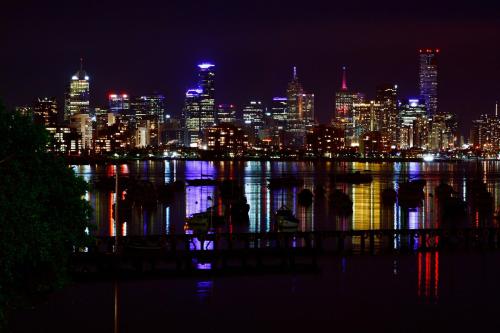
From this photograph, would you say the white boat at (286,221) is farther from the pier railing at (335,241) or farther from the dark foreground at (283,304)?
the dark foreground at (283,304)

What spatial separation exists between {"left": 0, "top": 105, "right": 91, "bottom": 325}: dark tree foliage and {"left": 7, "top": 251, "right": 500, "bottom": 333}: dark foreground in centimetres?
866

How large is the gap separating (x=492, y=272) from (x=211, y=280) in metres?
16.6

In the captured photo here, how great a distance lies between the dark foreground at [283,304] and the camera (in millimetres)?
32156

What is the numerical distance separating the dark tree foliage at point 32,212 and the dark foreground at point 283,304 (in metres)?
8.66

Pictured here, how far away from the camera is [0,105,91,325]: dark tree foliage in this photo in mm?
16984

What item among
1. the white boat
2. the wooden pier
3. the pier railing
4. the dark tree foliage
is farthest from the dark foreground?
the white boat

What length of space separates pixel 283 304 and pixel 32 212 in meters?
20.2

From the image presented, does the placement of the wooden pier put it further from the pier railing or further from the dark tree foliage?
the dark tree foliage

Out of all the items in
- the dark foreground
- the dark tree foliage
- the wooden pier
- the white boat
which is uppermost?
the dark tree foliage

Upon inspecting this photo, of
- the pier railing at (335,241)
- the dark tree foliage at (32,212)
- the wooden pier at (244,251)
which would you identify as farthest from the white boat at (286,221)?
the dark tree foliage at (32,212)

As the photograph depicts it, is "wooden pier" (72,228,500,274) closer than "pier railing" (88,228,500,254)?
Yes

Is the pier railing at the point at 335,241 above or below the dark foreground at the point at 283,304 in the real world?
above

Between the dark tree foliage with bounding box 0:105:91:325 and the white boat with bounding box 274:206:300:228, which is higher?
the dark tree foliage with bounding box 0:105:91:325

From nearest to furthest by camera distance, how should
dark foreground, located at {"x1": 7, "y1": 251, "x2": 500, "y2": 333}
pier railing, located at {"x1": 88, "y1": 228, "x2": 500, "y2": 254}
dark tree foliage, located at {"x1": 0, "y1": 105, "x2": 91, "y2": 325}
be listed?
1. dark tree foliage, located at {"x1": 0, "y1": 105, "x2": 91, "y2": 325}
2. dark foreground, located at {"x1": 7, "y1": 251, "x2": 500, "y2": 333}
3. pier railing, located at {"x1": 88, "y1": 228, "x2": 500, "y2": 254}
